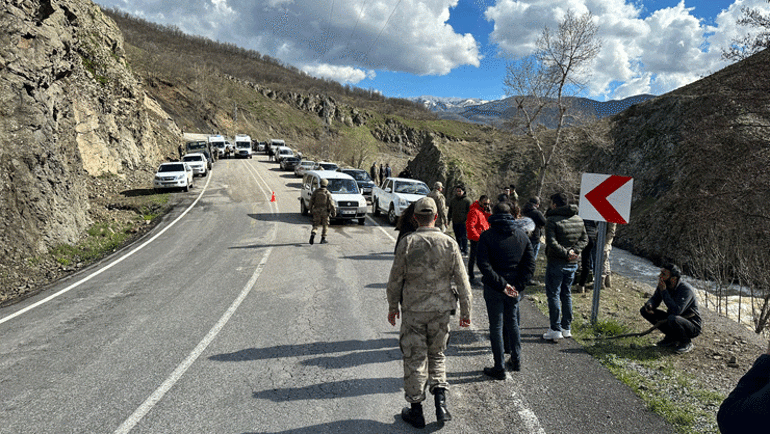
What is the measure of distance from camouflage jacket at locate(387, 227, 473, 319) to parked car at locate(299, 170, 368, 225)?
35.5 feet

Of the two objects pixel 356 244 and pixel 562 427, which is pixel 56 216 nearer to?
pixel 356 244

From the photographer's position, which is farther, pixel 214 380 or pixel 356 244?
pixel 356 244

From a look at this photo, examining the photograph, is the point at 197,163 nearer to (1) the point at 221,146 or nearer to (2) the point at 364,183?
(2) the point at 364,183

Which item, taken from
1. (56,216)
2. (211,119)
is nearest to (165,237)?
(56,216)

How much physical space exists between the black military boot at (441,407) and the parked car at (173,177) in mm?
23140

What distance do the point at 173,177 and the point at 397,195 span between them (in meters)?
14.1

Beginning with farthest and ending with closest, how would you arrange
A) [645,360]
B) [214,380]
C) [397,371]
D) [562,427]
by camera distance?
[645,360], [397,371], [214,380], [562,427]

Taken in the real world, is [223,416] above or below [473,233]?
below

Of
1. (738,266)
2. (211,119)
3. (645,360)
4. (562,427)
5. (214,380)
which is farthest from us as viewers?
(211,119)

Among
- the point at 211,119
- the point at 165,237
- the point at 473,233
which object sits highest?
the point at 211,119

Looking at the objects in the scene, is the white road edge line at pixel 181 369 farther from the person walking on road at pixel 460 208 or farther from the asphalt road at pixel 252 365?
the person walking on road at pixel 460 208

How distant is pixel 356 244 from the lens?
13023mm

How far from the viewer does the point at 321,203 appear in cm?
1245

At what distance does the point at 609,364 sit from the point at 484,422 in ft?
7.64
